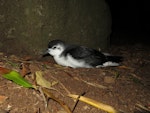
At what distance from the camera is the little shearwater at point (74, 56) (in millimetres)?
5773

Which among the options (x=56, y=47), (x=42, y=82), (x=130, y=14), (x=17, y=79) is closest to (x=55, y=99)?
(x=42, y=82)

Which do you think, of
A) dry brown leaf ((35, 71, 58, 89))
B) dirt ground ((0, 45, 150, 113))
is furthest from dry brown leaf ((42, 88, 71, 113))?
dry brown leaf ((35, 71, 58, 89))

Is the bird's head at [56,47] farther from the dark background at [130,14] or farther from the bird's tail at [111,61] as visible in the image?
the dark background at [130,14]

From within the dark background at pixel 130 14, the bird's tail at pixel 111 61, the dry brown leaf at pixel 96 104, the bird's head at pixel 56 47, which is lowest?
the dry brown leaf at pixel 96 104

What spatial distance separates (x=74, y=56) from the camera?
5.75 metres

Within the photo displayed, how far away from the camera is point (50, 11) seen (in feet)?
18.8

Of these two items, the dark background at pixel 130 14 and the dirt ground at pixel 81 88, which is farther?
the dark background at pixel 130 14

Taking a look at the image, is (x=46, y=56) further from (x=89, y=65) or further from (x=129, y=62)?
(x=129, y=62)

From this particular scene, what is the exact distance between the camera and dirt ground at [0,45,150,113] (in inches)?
152

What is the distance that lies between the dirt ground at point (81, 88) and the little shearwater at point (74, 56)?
182 mm

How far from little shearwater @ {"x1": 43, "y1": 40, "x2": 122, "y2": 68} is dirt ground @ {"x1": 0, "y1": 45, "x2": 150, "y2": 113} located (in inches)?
7.2

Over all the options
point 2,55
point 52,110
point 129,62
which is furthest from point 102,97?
point 129,62

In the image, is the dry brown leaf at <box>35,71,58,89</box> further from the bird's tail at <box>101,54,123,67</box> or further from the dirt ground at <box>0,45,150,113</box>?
the bird's tail at <box>101,54,123,67</box>

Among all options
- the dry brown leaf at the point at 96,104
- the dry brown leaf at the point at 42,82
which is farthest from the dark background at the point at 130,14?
the dry brown leaf at the point at 96,104
